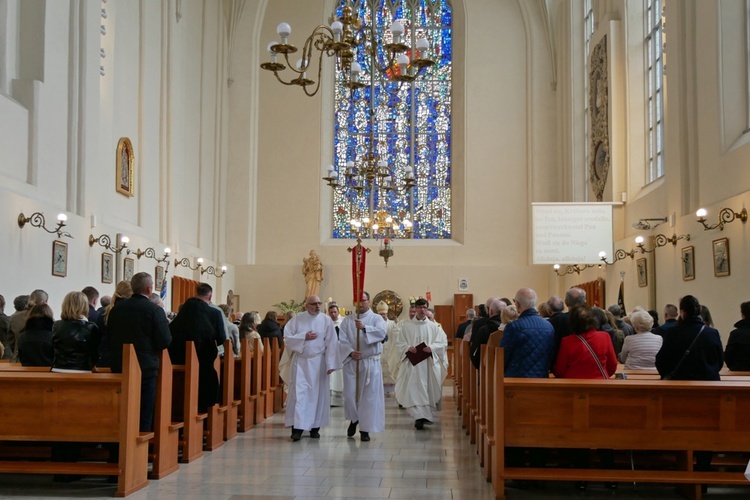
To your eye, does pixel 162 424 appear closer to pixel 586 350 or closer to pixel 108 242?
pixel 586 350

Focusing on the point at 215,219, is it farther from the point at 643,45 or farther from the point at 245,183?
the point at 643,45

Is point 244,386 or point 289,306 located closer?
point 244,386

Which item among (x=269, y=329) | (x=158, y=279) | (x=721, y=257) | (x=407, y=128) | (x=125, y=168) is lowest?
(x=269, y=329)

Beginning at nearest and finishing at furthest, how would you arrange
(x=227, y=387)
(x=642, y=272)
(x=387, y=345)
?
(x=227, y=387) < (x=387, y=345) < (x=642, y=272)

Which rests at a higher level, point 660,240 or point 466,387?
point 660,240

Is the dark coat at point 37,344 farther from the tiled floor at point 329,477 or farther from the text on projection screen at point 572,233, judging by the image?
the text on projection screen at point 572,233

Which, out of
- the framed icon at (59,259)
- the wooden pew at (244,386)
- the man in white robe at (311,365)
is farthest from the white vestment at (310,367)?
the framed icon at (59,259)

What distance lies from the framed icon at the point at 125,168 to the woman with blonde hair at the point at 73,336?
9138mm

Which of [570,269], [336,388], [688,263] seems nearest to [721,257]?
[688,263]

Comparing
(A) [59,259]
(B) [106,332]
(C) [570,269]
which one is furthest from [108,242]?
(C) [570,269]

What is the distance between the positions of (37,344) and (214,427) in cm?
216

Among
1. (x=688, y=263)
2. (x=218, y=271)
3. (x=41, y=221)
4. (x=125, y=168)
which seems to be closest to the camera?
(x=41, y=221)

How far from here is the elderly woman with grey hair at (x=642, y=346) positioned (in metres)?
8.16

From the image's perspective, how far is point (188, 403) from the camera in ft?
26.4
